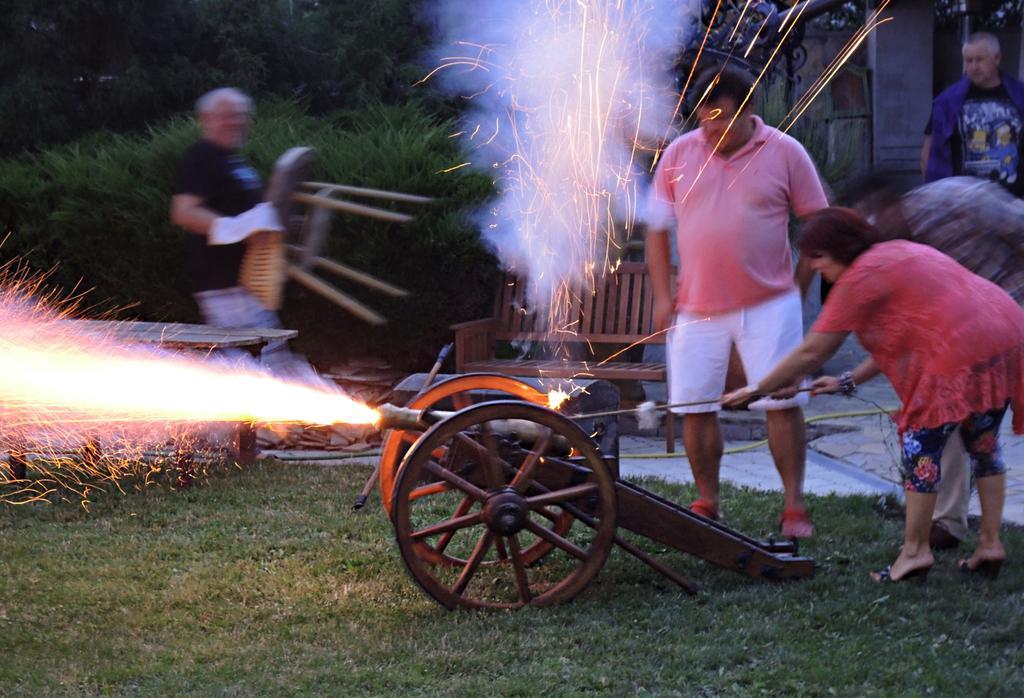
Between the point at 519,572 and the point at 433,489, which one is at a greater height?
the point at 433,489

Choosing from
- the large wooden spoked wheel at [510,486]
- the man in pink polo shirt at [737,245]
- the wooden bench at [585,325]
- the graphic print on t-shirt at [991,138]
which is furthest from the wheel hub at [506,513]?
the graphic print on t-shirt at [991,138]

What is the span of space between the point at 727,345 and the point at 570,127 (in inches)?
91.7

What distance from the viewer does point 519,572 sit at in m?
4.98

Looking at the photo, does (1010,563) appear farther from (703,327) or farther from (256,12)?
(256,12)

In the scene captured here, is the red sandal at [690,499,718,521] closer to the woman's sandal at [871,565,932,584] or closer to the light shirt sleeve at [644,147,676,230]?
the woman's sandal at [871,565,932,584]

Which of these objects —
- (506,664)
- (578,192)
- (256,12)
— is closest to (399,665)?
(506,664)

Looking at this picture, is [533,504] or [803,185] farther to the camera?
[803,185]

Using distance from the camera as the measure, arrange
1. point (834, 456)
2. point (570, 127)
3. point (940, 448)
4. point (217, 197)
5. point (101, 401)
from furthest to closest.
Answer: point (834, 456)
point (570, 127)
point (101, 401)
point (217, 197)
point (940, 448)

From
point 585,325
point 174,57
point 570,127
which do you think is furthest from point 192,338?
point 174,57

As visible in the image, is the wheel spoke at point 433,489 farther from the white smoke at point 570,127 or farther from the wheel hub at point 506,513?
the white smoke at point 570,127

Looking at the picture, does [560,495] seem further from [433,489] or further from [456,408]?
[456,408]

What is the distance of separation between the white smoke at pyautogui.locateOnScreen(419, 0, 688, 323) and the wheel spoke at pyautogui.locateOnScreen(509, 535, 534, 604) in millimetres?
3200

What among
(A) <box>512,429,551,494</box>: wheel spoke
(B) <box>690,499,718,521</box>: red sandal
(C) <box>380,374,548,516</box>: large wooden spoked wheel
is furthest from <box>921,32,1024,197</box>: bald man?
(A) <box>512,429,551,494</box>: wheel spoke

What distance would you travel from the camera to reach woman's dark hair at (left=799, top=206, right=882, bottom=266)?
4.95m
